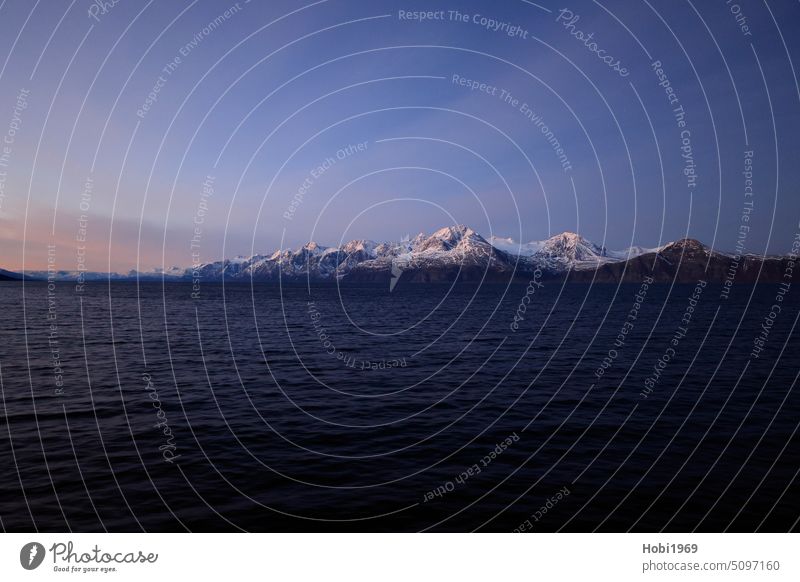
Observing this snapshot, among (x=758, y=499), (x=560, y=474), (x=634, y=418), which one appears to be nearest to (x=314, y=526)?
(x=560, y=474)

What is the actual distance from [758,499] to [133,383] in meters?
37.0

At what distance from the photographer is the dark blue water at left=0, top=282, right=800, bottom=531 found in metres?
15.4

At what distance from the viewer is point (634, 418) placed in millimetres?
26672

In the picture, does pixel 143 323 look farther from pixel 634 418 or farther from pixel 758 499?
pixel 758 499

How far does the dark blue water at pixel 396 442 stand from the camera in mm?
15352
